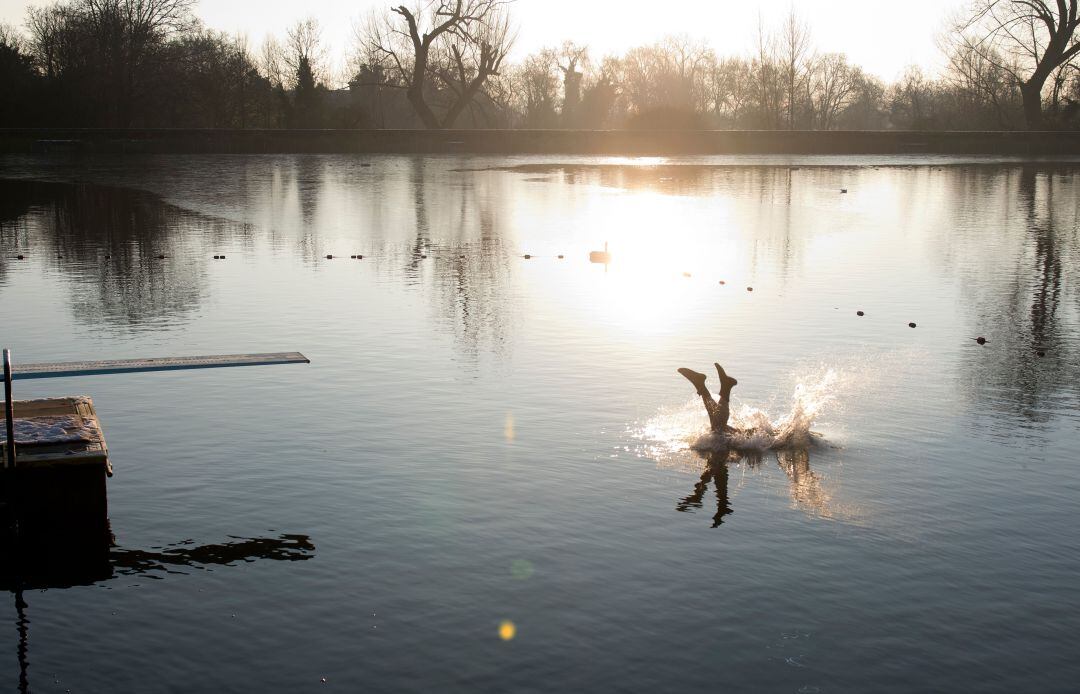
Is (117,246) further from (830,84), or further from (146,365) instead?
(830,84)

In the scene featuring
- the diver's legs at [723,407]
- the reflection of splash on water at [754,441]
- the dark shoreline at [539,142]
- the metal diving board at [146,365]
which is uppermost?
the dark shoreline at [539,142]

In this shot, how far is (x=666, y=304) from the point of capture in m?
17.6

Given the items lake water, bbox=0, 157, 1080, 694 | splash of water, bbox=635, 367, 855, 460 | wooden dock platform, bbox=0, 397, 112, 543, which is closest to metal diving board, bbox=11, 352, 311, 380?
lake water, bbox=0, 157, 1080, 694

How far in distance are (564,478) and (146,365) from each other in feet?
13.9

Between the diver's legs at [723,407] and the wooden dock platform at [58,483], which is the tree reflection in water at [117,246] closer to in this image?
the wooden dock platform at [58,483]

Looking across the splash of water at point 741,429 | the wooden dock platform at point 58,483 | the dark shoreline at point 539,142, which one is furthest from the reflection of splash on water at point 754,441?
the dark shoreline at point 539,142

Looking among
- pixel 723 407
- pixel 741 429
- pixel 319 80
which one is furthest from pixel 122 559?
pixel 319 80

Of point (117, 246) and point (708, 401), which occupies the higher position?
point (117, 246)

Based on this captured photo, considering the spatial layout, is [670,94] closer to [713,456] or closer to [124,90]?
[124,90]

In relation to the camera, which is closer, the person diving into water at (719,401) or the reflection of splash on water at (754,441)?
the reflection of splash on water at (754,441)

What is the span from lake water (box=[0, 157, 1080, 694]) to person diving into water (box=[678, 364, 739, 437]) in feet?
1.04

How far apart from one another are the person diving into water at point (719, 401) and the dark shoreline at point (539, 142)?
59.5 m

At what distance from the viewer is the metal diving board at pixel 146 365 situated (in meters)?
10.8

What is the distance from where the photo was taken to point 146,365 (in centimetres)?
1097
